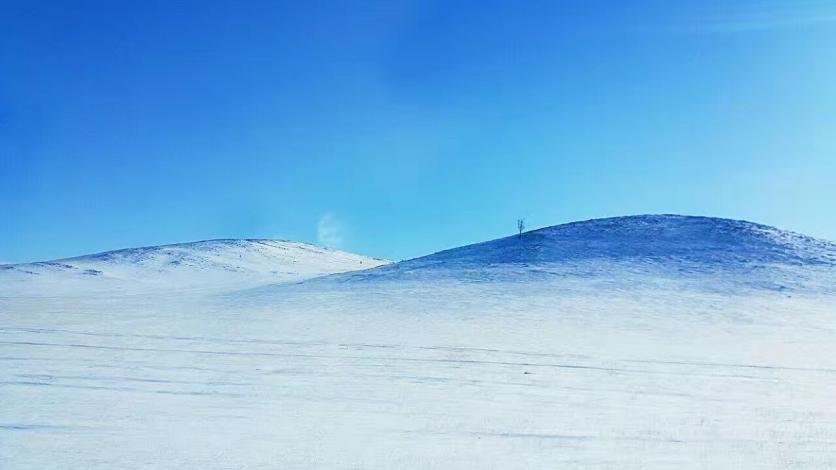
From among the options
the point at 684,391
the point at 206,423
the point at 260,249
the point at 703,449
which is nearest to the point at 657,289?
the point at 684,391

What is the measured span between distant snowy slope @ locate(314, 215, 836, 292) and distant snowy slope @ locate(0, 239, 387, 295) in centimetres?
1122

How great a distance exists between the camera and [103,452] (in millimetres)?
6508

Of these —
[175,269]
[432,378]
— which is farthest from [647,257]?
[175,269]

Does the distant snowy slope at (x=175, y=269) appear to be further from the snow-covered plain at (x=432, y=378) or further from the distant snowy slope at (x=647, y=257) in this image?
the snow-covered plain at (x=432, y=378)

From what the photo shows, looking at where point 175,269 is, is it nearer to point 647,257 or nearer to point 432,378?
point 647,257

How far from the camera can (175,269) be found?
1754 inches

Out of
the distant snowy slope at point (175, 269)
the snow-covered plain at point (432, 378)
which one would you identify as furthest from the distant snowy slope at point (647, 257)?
the distant snowy slope at point (175, 269)

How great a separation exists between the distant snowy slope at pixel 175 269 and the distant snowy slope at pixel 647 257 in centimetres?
1122

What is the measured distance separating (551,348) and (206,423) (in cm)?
871

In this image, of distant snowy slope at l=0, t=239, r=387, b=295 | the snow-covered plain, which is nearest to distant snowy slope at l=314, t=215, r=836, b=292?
the snow-covered plain

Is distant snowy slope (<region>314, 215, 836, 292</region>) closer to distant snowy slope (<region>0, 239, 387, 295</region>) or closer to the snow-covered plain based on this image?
the snow-covered plain

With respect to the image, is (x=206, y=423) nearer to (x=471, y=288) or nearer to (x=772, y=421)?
(x=772, y=421)

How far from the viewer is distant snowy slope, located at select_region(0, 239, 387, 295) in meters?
35.9

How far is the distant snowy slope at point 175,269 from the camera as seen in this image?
35875 millimetres
